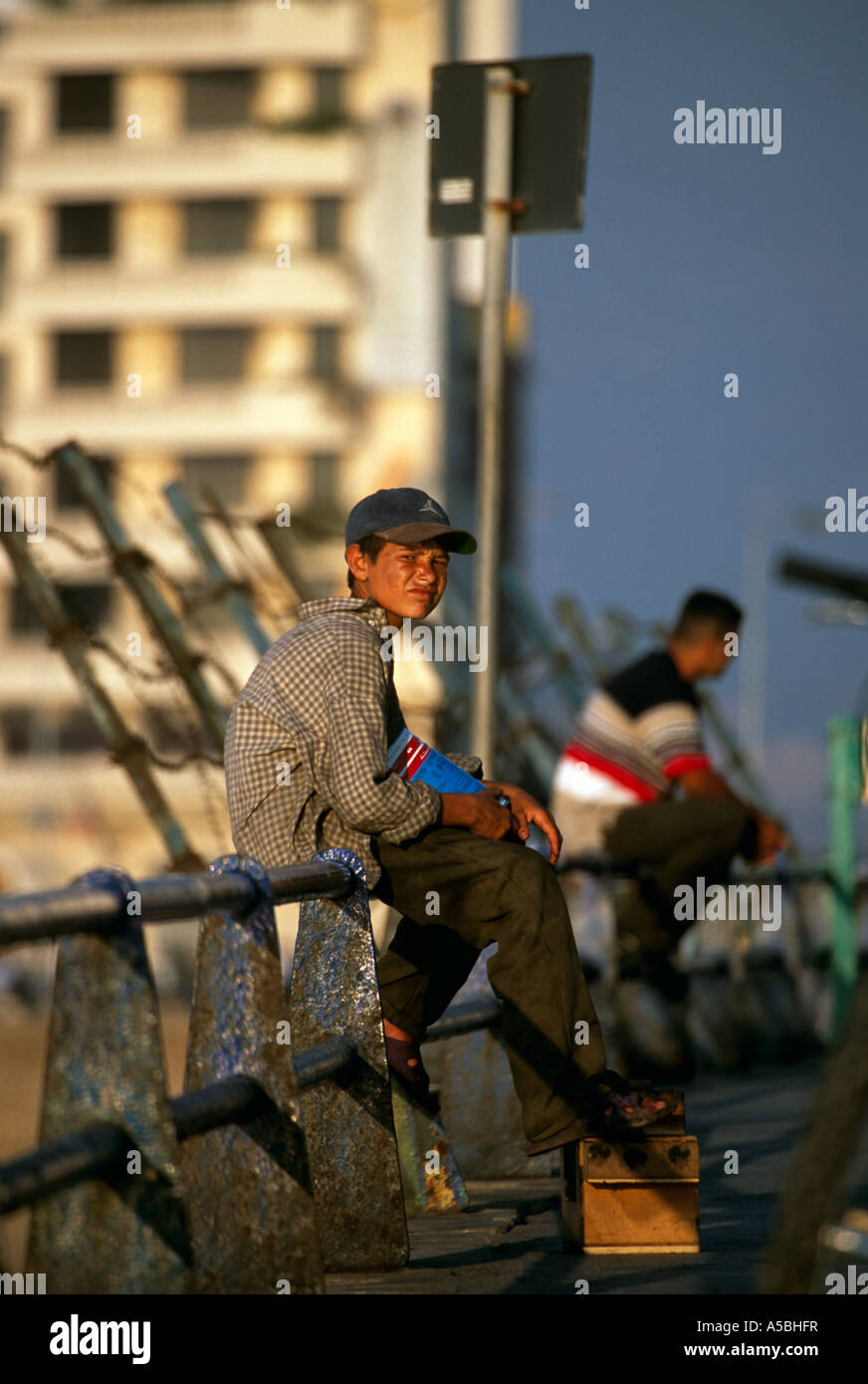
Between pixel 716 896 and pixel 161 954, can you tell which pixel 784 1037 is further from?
pixel 161 954

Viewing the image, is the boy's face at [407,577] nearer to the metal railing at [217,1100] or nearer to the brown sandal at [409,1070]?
the metal railing at [217,1100]

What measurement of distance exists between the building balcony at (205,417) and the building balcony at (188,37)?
30.8 feet

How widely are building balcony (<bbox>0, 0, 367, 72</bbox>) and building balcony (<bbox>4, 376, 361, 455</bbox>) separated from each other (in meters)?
9.38

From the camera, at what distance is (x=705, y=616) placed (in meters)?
8.02

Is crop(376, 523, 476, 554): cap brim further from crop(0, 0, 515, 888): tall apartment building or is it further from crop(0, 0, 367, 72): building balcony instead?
crop(0, 0, 367, 72): building balcony

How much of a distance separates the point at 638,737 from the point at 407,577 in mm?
3187

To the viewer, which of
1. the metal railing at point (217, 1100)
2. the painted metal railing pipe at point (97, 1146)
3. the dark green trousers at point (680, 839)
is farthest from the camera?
the dark green trousers at point (680, 839)

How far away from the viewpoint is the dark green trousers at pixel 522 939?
4426mm

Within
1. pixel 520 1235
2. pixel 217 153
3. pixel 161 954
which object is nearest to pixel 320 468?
pixel 217 153

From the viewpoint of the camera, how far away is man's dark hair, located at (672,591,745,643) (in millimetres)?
8008

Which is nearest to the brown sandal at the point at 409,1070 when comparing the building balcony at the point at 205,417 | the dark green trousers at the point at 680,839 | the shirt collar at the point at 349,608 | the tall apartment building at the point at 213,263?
the shirt collar at the point at 349,608

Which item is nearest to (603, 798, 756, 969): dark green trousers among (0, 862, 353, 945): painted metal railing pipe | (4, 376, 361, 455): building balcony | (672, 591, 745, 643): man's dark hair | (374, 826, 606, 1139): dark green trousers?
(672, 591, 745, 643): man's dark hair

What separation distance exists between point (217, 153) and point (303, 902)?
59.6m

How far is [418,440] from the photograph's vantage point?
61000 millimetres
